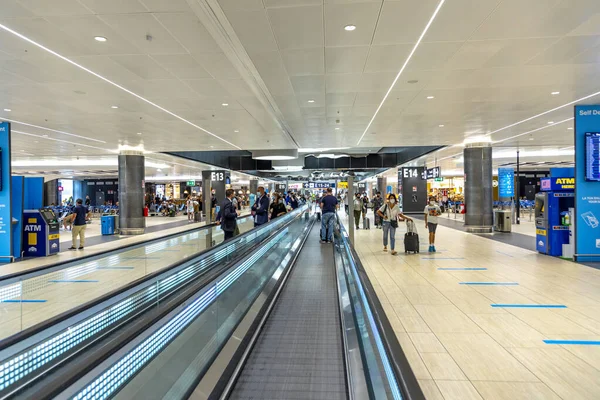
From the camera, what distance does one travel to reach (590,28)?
5.92 metres

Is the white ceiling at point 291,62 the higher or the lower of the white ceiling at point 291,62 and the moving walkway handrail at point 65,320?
the higher

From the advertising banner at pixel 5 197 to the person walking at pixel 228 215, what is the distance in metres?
6.92

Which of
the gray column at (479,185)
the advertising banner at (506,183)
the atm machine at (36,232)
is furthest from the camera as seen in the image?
the advertising banner at (506,183)

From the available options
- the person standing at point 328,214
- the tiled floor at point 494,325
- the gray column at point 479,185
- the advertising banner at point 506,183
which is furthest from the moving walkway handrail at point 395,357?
the advertising banner at point 506,183

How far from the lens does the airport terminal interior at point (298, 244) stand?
3215 millimetres

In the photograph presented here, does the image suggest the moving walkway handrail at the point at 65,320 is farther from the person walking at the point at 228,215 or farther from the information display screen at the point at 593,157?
the information display screen at the point at 593,157

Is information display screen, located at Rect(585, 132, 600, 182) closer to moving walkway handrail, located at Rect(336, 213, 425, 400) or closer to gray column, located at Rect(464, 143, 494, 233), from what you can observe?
gray column, located at Rect(464, 143, 494, 233)

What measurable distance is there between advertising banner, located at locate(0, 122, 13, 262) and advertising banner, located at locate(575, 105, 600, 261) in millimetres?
16154

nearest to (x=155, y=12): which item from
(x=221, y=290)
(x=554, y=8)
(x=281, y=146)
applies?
(x=221, y=290)

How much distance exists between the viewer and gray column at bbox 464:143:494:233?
18.9 m

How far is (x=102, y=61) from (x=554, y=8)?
725 cm

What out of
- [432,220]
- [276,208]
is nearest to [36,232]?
[276,208]

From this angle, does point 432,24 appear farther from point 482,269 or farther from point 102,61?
point 482,269

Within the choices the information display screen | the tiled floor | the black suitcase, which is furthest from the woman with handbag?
the information display screen
